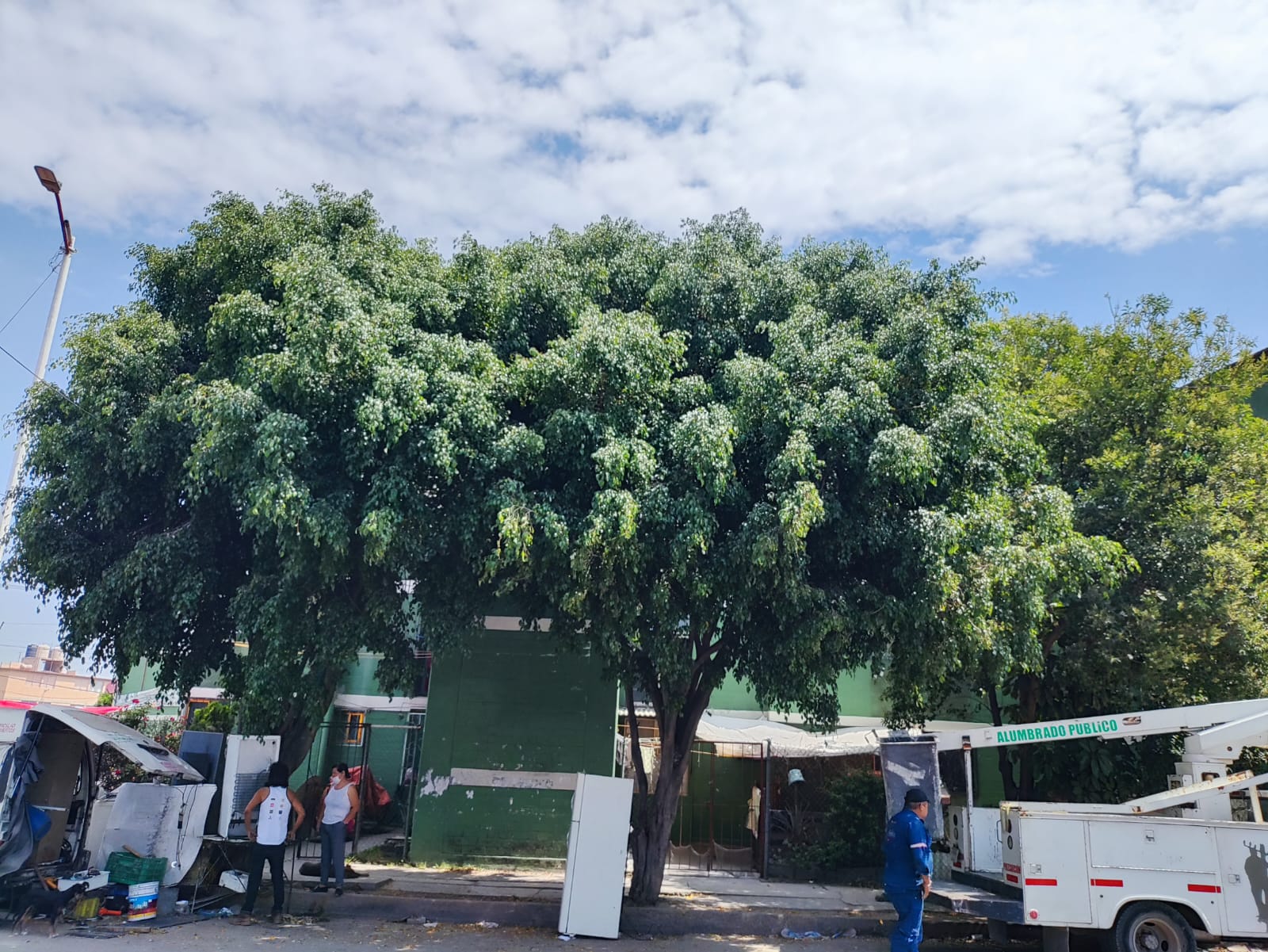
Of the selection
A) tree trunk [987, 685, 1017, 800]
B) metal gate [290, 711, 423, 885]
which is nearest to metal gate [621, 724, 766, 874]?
tree trunk [987, 685, 1017, 800]

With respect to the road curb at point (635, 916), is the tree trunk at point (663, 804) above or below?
above

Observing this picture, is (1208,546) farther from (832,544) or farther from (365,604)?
(365,604)

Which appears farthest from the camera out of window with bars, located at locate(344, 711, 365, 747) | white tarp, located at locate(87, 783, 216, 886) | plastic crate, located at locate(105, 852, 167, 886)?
window with bars, located at locate(344, 711, 365, 747)

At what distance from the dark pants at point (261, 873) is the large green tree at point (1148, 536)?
8.38 metres

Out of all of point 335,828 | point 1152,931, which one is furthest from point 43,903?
point 1152,931

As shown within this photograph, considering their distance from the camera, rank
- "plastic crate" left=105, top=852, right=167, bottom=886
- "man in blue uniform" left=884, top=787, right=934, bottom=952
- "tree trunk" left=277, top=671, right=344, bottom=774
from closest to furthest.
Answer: "man in blue uniform" left=884, top=787, right=934, bottom=952, "plastic crate" left=105, top=852, right=167, bottom=886, "tree trunk" left=277, top=671, right=344, bottom=774

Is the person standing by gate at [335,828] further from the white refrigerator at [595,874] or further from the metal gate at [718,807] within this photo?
the metal gate at [718,807]

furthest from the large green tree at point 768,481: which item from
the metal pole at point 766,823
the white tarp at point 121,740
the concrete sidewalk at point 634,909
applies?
the metal pole at point 766,823

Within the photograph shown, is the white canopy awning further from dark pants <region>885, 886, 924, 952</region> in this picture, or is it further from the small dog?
the small dog

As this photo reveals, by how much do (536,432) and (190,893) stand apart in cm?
696

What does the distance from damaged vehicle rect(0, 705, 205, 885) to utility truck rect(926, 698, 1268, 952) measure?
8545mm

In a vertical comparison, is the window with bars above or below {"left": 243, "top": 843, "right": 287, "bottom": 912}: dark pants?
above

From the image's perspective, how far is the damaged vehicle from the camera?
9742mm

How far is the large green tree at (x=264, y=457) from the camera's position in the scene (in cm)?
904
